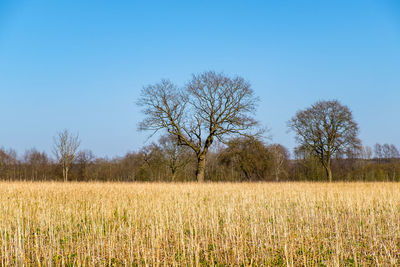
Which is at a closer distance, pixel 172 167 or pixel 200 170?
pixel 200 170

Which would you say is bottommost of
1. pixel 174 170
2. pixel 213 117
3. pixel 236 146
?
pixel 174 170

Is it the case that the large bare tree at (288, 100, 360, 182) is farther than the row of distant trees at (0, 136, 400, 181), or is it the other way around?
the row of distant trees at (0, 136, 400, 181)

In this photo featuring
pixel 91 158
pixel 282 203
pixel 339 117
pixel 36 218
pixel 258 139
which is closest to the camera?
pixel 36 218

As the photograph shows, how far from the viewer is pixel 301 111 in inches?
1217

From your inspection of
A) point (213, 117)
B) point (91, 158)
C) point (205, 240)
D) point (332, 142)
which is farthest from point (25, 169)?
point (205, 240)

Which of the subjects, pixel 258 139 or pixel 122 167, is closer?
pixel 258 139

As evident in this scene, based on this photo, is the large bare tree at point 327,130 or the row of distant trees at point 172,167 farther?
the row of distant trees at point 172,167

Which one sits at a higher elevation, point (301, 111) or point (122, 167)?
point (301, 111)

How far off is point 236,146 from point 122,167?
38936mm

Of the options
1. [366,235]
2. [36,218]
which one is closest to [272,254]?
[366,235]

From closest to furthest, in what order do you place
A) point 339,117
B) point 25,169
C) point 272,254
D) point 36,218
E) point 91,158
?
point 272,254 → point 36,218 → point 339,117 → point 25,169 → point 91,158

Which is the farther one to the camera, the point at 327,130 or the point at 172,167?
the point at 172,167

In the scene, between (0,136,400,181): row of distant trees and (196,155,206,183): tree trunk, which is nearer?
(196,155,206,183): tree trunk

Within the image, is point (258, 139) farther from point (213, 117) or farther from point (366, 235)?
point (366, 235)
